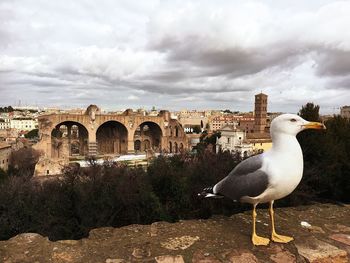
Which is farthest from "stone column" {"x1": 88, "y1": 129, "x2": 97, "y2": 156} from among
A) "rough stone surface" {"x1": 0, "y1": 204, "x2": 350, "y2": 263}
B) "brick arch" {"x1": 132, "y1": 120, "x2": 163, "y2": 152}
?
"rough stone surface" {"x1": 0, "y1": 204, "x2": 350, "y2": 263}

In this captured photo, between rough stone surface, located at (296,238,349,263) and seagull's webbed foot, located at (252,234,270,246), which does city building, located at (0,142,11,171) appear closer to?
seagull's webbed foot, located at (252,234,270,246)

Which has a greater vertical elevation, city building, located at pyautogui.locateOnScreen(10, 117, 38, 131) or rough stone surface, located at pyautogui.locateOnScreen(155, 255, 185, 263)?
city building, located at pyautogui.locateOnScreen(10, 117, 38, 131)

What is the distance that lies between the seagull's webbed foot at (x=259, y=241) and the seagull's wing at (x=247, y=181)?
0.30m

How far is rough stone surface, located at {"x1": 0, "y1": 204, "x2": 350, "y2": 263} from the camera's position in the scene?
2.02 m

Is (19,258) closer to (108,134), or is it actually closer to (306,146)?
(306,146)

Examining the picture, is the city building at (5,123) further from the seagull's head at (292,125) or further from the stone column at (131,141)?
the seagull's head at (292,125)

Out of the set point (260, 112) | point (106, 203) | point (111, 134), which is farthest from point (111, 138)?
point (106, 203)

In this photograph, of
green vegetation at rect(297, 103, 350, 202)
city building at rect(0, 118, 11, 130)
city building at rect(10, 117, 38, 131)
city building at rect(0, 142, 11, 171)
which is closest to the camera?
green vegetation at rect(297, 103, 350, 202)

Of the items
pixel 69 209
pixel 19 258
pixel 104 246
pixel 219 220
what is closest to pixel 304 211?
pixel 219 220

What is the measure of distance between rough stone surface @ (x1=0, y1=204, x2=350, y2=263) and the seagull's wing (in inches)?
13.8

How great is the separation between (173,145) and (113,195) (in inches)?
1506

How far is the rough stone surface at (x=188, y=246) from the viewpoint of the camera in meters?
2.02

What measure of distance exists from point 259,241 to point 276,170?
21.4 inches

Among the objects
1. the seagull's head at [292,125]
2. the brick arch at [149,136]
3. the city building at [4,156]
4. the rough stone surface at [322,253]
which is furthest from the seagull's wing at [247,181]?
the brick arch at [149,136]
